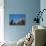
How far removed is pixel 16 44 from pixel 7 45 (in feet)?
1.06

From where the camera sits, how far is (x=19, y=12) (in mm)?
5777

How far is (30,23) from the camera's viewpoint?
230 inches

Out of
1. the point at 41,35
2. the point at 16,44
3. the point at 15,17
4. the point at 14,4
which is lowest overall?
the point at 16,44

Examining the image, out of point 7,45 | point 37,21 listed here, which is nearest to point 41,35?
point 7,45

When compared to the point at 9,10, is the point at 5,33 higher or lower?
lower

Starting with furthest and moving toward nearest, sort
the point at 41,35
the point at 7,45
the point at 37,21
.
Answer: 1. the point at 37,21
2. the point at 7,45
3. the point at 41,35

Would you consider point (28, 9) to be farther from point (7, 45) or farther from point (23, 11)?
point (7, 45)

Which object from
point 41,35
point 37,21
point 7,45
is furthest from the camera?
point 37,21

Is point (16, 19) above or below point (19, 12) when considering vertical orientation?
below

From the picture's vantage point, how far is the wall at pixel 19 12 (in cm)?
576

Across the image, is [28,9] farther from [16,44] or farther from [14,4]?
[16,44]

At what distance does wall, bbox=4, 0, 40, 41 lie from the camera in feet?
18.9

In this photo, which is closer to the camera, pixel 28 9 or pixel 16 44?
pixel 16 44

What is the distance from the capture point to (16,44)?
4086 millimetres
